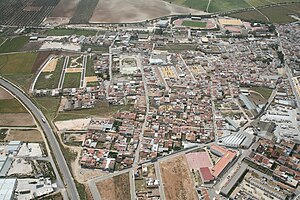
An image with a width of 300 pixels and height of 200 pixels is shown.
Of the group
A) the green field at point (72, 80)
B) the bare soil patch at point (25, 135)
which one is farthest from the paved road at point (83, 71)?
the bare soil patch at point (25, 135)

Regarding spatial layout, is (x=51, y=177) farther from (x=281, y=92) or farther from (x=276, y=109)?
(x=281, y=92)

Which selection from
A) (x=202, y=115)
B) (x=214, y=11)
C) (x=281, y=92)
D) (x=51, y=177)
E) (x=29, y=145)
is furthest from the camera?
(x=214, y=11)

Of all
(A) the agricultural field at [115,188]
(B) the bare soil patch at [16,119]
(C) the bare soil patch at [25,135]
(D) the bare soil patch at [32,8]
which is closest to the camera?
(A) the agricultural field at [115,188]

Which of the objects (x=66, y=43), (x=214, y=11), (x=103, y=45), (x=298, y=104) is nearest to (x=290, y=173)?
(x=298, y=104)

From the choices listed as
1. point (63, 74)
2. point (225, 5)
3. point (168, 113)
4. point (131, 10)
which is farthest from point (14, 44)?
point (225, 5)

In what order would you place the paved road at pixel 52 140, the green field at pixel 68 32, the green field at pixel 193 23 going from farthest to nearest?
the green field at pixel 193 23
the green field at pixel 68 32
the paved road at pixel 52 140

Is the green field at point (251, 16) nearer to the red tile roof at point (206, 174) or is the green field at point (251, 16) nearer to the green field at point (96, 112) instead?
the green field at point (96, 112)
